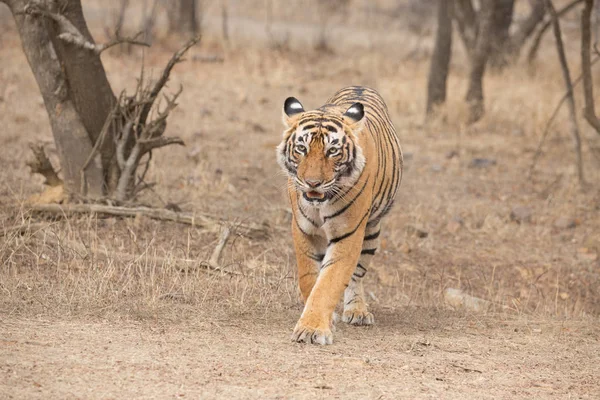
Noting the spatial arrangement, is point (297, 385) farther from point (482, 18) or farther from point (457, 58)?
point (457, 58)

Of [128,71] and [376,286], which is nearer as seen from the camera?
[376,286]

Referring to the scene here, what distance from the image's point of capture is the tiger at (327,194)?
4621 millimetres

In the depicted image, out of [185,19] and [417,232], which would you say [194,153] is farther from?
[185,19]

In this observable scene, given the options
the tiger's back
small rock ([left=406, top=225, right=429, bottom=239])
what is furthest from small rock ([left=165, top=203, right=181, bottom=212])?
small rock ([left=406, top=225, right=429, bottom=239])

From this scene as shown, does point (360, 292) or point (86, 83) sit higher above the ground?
point (86, 83)

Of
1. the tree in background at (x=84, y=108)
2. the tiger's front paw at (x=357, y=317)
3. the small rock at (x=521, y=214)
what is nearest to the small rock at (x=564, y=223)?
the small rock at (x=521, y=214)

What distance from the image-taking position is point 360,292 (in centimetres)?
559

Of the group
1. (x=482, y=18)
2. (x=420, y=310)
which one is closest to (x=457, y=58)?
(x=482, y=18)

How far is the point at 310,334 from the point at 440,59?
8.11 m

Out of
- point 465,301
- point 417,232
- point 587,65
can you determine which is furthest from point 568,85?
point 465,301

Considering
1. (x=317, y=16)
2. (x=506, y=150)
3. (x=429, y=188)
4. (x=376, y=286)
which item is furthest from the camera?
(x=317, y=16)

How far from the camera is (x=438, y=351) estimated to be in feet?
15.5

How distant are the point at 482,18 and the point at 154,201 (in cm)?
577

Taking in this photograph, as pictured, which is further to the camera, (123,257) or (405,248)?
(405,248)
